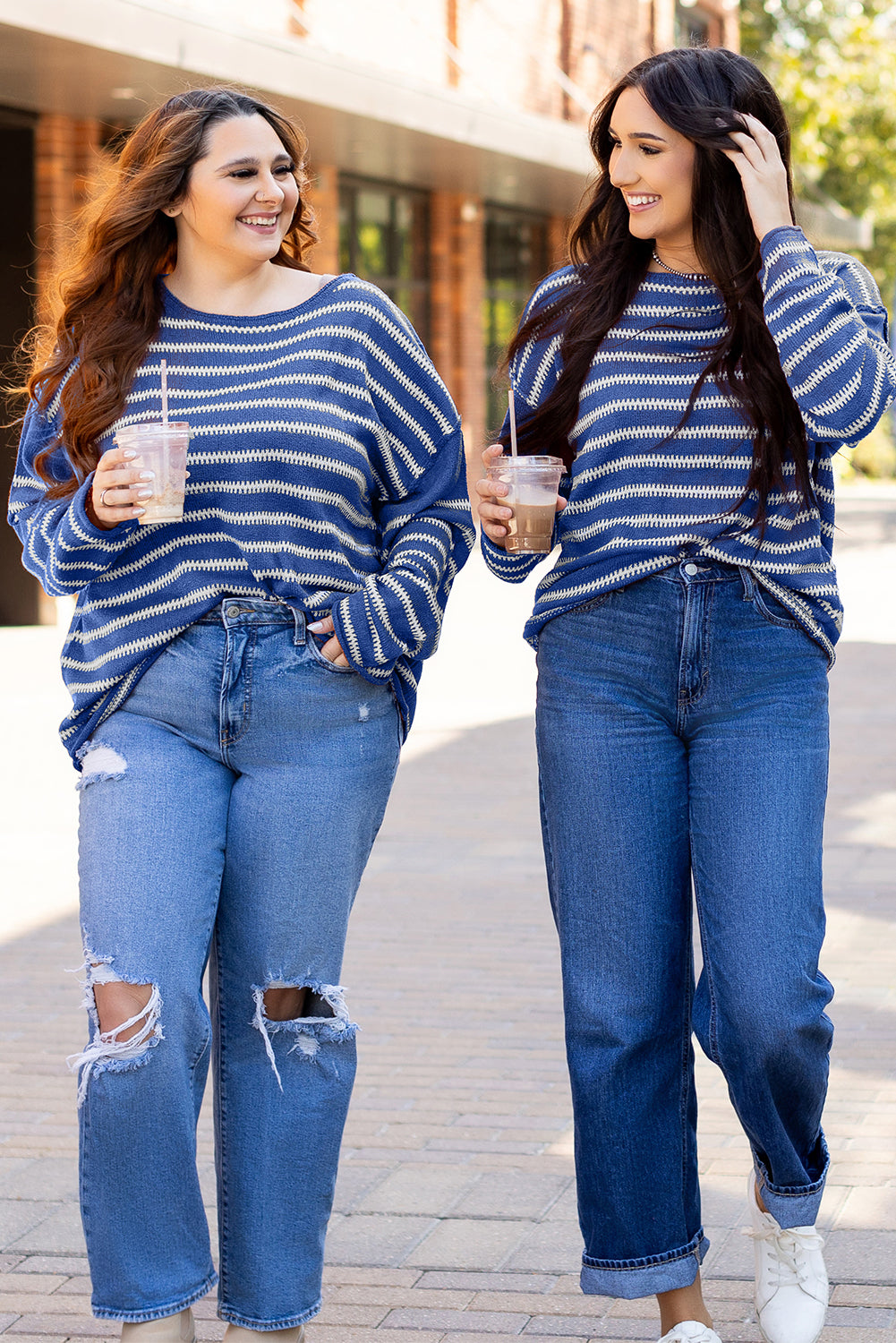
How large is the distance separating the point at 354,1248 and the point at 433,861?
334cm

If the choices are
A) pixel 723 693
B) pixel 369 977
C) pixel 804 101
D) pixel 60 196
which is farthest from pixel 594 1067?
pixel 804 101

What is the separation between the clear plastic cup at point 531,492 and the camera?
9.52ft

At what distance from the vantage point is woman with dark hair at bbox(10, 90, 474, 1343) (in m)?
2.76

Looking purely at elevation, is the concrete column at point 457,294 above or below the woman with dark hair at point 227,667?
above

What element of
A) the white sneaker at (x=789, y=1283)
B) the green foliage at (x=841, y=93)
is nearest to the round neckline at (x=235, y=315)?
the white sneaker at (x=789, y=1283)

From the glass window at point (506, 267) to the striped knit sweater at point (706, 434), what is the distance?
1929 cm

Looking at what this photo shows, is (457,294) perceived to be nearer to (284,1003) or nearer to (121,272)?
(121,272)

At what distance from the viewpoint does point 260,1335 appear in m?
2.90

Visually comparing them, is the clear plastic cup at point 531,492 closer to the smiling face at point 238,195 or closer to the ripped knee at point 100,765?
the smiling face at point 238,195

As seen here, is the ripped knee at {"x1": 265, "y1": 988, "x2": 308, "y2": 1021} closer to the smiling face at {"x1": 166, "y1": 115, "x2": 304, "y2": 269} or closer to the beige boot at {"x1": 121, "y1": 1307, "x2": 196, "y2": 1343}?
the beige boot at {"x1": 121, "y1": 1307, "x2": 196, "y2": 1343}

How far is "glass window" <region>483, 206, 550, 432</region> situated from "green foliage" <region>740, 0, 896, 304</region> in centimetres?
377

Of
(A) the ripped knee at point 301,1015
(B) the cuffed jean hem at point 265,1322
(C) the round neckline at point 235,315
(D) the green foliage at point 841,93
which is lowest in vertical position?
(B) the cuffed jean hem at point 265,1322

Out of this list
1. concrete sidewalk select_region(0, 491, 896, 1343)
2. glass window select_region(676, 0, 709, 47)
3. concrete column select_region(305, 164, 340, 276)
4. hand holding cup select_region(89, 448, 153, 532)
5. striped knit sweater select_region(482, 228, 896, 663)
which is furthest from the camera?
glass window select_region(676, 0, 709, 47)

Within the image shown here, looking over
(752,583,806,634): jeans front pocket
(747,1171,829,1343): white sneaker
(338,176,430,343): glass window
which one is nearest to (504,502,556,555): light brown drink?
(752,583,806,634): jeans front pocket
